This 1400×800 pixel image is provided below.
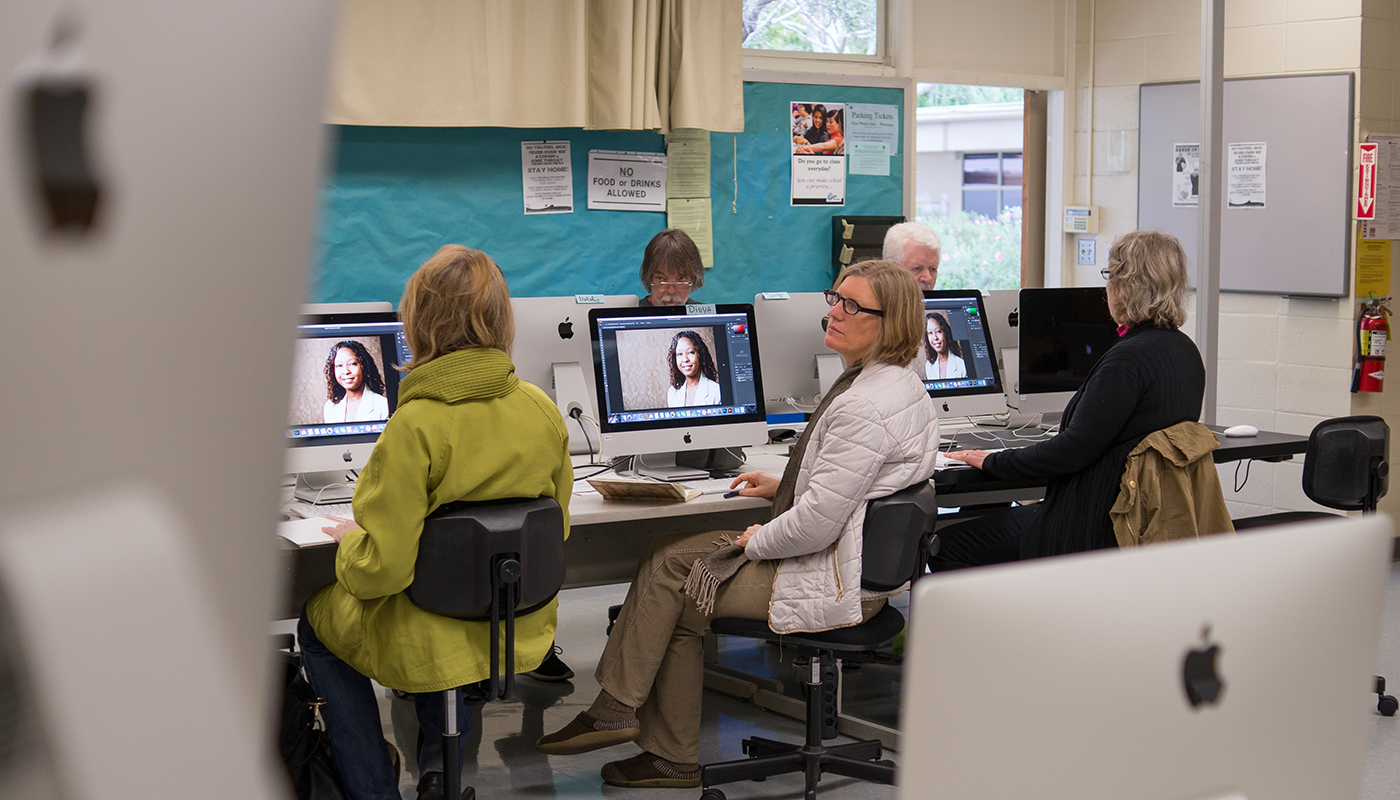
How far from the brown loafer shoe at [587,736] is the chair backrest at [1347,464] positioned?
2.08 metres

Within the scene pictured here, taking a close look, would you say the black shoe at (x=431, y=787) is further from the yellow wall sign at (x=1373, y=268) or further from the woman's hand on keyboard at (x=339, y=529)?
the yellow wall sign at (x=1373, y=268)

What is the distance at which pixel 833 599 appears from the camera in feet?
9.01

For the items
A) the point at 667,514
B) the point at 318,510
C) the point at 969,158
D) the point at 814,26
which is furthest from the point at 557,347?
the point at 969,158

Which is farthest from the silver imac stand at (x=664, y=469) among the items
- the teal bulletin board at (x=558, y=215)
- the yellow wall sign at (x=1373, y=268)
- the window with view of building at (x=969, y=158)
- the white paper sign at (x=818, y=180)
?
the window with view of building at (x=969, y=158)

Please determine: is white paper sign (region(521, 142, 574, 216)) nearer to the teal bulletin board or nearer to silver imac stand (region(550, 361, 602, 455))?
the teal bulletin board

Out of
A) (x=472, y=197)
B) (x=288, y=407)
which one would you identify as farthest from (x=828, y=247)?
(x=288, y=407)

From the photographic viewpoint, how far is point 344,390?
3021 mm

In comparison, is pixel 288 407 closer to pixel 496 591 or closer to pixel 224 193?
pixel 224 193

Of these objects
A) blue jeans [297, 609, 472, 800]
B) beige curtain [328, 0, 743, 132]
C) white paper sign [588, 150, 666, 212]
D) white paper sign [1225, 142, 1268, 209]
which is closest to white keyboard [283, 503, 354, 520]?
blue jeans [297, 609, 472, 800]

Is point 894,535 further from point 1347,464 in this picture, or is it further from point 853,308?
point 1347,464

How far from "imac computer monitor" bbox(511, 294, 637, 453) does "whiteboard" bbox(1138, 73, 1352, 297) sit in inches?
115

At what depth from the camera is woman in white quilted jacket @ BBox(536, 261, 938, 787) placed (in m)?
2.70

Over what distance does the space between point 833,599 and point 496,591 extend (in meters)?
0.76

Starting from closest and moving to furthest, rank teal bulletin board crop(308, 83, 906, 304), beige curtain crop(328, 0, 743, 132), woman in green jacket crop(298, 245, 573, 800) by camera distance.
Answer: woman in green jacket crop(298, 245, 573, 800), beige curtain crop(328, 0, 743, 132), teal bulletin board crop(308, 83, 906, 304)
